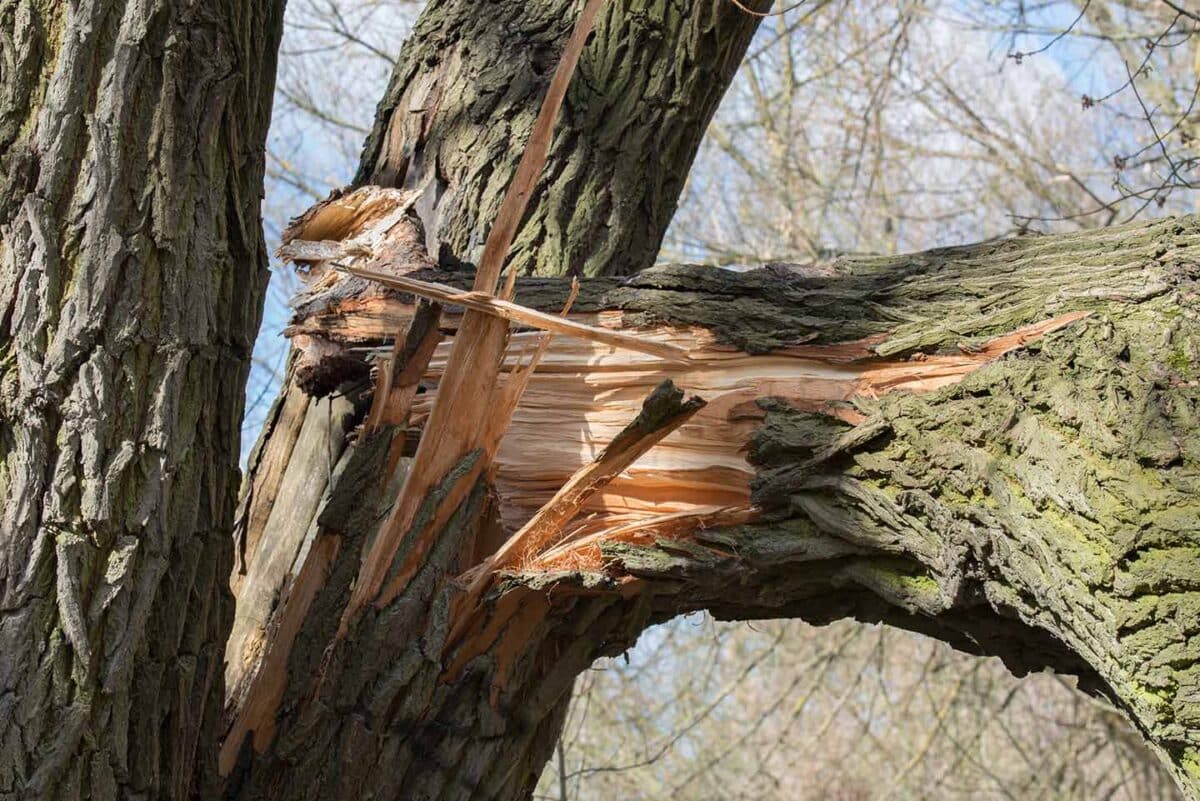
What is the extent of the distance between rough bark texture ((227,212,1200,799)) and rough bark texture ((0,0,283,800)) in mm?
355

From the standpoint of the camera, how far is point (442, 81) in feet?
8.75

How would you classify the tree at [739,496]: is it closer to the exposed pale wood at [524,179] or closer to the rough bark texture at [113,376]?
the exposed pale wood at [524,179]

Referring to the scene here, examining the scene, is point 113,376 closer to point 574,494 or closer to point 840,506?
point 574,494

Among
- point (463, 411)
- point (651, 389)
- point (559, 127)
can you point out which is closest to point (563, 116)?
point (559, 127)

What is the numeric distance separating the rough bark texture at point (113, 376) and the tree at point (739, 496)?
13.4 inches

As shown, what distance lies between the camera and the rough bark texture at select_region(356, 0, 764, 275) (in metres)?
2.60

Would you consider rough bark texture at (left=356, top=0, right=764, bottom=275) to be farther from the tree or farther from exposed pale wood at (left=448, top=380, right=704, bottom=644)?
exposed pale wood at (left=448, top=380, right=704, bottom=644)

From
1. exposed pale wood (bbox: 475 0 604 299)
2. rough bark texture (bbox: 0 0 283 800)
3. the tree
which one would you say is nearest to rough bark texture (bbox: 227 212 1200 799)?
the tree

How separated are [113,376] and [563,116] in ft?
4.46

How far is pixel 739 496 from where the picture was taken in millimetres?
2059

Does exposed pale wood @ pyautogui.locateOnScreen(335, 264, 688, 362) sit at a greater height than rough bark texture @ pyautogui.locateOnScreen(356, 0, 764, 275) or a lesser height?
lesser

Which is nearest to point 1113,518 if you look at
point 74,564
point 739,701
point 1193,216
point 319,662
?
point 1193,216

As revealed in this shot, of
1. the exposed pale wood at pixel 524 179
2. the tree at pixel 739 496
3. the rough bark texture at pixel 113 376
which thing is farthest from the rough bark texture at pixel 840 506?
the rough bark texture at pixel 113 376

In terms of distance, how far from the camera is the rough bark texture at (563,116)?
260cm
